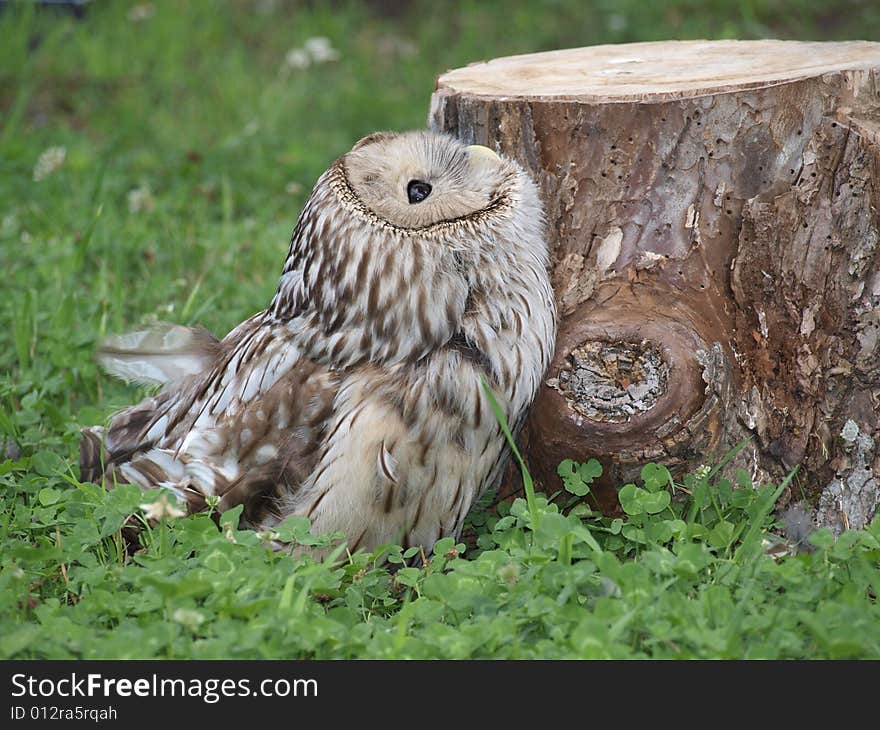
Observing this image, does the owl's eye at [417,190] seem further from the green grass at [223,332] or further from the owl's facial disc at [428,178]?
the green grass at [223,332]

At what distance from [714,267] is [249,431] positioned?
1226 mm

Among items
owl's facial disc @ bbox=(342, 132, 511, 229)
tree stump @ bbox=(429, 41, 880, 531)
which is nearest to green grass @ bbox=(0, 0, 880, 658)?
tree stump @ bbox=(429, 41, 880, 531)

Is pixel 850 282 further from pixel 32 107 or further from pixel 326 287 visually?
pixel 32 107

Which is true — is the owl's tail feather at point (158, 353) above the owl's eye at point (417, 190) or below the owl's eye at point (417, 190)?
below

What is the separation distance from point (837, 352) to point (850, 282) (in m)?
0.17

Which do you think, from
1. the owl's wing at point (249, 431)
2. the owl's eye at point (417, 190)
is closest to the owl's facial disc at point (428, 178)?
the owl's eye at point (417, 190)

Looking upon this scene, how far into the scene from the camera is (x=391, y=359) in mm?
2736

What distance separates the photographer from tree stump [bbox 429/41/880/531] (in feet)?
9.16

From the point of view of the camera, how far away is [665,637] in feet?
6.99

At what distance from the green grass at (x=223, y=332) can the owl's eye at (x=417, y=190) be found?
2.49ft

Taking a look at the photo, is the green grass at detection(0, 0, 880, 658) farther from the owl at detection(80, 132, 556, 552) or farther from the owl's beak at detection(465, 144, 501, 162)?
the owl's beak at detection(465, 144, 501, 162)

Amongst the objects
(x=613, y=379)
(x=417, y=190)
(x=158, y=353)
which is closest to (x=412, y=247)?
(x=417, y=190)

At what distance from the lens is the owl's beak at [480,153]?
277cm

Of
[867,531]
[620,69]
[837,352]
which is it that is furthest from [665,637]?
[620,69]
